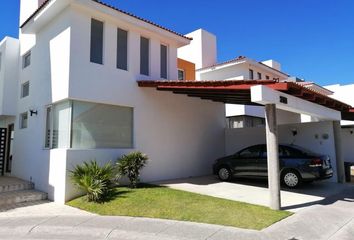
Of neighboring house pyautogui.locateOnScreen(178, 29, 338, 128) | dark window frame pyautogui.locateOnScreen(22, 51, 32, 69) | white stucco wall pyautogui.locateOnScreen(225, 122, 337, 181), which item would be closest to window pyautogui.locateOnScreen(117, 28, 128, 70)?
dark window frame pyautogui.locateOnScreen(22, 51, 32, 69)

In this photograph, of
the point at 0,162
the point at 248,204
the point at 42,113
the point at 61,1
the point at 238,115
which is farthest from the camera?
the point at 238,115

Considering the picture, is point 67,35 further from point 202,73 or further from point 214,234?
point 202,73

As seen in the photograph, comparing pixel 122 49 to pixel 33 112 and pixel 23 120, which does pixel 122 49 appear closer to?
pixel 33 112

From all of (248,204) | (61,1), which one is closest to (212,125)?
(248,204)

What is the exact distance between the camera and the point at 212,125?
16234mm

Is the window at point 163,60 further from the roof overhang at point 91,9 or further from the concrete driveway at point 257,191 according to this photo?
the concrete driveway at point 257,191

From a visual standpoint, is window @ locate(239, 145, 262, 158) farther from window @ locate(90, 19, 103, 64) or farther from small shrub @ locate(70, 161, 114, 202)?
window @ locate(90, 19, 103, 64)

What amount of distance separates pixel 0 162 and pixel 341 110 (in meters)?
17.4

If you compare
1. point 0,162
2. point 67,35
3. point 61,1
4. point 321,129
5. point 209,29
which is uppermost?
point 209,29

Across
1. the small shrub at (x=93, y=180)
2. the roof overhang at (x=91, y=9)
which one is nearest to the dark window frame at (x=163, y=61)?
the roof overhang at (x=91, y=9)

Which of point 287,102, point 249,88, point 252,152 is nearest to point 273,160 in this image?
point 287,102

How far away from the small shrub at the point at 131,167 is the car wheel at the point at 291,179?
5655 millimetres

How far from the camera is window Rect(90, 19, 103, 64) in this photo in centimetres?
1127

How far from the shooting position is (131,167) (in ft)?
34.7
